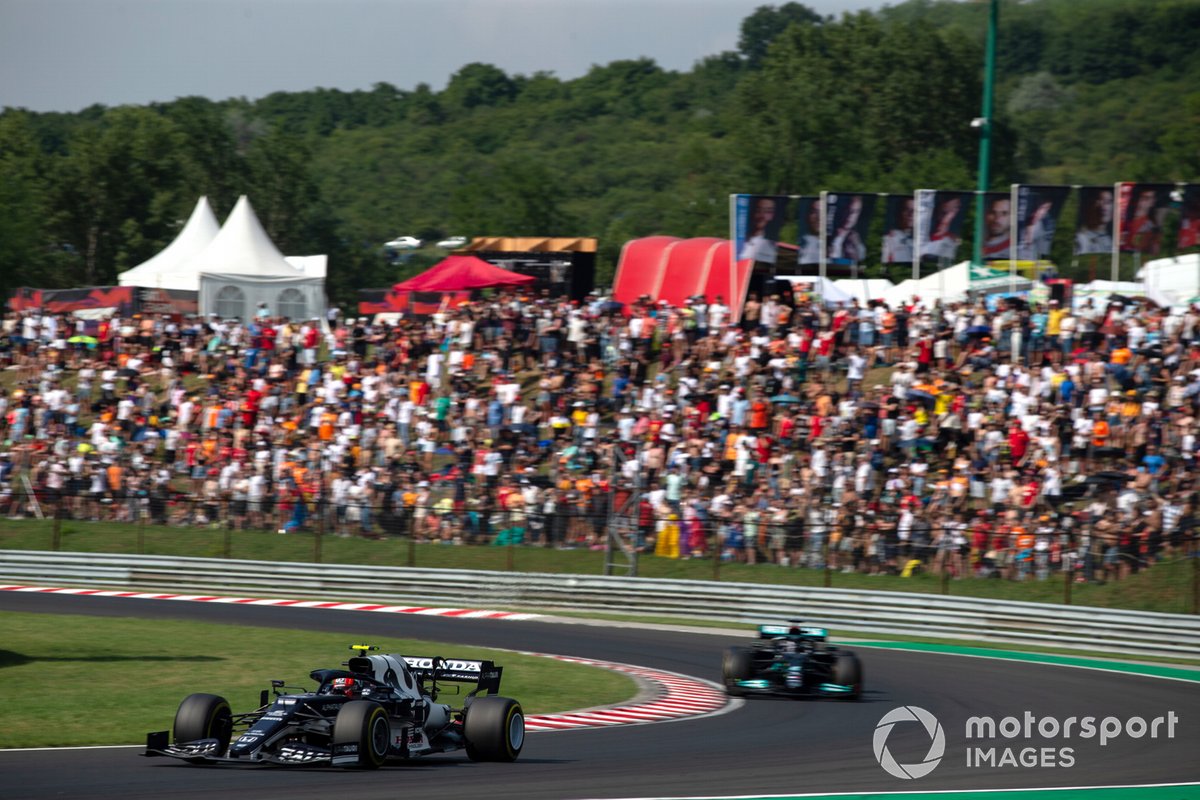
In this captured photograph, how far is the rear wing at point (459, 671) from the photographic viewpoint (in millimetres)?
12422

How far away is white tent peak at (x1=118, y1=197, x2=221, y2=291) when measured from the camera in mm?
43625

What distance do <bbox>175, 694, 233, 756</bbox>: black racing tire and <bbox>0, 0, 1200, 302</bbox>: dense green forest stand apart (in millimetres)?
55779

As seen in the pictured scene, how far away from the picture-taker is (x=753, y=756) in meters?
12.8

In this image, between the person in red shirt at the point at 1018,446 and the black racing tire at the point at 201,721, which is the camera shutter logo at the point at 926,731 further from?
the person in red shirt at the point at 1018,446

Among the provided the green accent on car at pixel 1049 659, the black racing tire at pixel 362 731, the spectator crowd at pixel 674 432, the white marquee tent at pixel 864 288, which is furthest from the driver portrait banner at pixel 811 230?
the black racing tire at pixel 362 731

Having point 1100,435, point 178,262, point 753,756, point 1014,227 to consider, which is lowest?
point 753,756

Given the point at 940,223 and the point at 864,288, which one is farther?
the point at 864,288

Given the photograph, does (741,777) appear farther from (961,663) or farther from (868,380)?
(868,380)

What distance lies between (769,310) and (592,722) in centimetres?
1703

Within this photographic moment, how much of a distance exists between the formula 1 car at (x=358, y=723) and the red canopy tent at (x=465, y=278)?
24.6m

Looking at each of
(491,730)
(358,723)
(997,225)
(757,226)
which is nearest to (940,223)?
(997,225)

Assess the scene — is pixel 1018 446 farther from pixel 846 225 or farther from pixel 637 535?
pixel 846 225

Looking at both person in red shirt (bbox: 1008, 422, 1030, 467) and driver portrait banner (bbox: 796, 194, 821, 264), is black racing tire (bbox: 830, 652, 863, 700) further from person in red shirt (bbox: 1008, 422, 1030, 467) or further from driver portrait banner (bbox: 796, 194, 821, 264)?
Answer: driver portrait banner (bbox: 796, 194, 821, 264)

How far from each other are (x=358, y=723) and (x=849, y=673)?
749 cm
